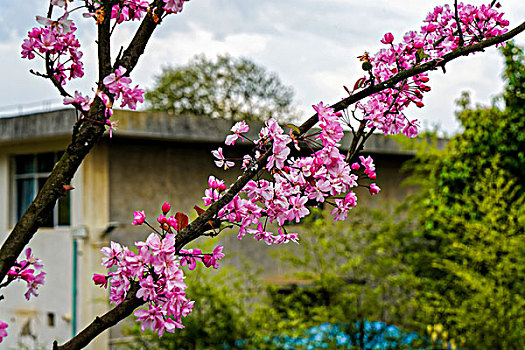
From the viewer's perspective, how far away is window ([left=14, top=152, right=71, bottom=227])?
305 inches

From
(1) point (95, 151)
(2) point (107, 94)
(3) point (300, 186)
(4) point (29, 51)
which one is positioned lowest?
(3) point (300, 186)

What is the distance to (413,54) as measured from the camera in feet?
5.47

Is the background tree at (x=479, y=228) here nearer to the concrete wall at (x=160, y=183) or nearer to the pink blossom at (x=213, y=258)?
the concrete wall at (x=160, y=183)

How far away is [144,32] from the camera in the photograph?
4.69 ft

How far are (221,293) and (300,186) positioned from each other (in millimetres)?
4956

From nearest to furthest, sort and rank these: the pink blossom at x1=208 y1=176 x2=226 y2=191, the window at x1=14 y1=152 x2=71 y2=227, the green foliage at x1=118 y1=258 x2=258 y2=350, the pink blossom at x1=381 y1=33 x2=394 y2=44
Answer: the pink blossom at x1=208 y1=176 x2=226 y2=191, the pink blossom at x1=381 y1=33 x2=394 y2=44, the green foliage at x1=118 y1=258 x2=258 y2=350, the window at x1=14 y1=152 x2=71 y2=227

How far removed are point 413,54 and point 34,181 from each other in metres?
7.10

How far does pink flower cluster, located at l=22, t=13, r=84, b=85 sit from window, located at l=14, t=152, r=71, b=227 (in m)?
6.36

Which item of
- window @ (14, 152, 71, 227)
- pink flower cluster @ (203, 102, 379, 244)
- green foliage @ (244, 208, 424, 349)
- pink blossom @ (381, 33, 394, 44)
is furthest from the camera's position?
window @ (14, 152, 71, 227)

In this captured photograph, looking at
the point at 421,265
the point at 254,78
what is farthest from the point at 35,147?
the point at 254,78

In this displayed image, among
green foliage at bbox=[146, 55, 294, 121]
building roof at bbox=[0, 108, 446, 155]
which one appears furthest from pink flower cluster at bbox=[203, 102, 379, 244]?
green foliage at bbox=[146, 55, 294, 121]

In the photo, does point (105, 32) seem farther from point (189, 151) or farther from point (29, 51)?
point (189, 151)

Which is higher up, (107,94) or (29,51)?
(29,51)

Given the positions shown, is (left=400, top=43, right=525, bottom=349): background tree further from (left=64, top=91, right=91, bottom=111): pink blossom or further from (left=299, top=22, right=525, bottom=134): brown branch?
(left=64, top=91, right=91, bottom=111): pink blossom
